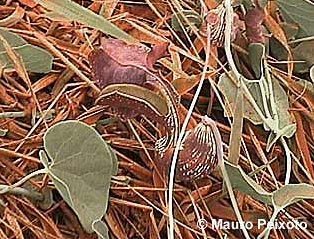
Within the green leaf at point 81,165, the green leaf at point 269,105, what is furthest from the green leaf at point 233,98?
the green leaf at point 81,165

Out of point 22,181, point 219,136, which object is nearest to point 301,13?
point 219,136

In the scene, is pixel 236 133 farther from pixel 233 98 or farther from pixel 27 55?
pixel 27 55

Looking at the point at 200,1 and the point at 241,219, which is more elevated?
the point at 200,1

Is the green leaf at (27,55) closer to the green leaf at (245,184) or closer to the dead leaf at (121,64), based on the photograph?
the dead leaf at (121,64)

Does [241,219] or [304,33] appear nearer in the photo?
[241,219]

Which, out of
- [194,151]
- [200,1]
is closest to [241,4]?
[200,1]

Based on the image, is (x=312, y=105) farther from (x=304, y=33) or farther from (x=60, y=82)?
(x=60, y=82)
